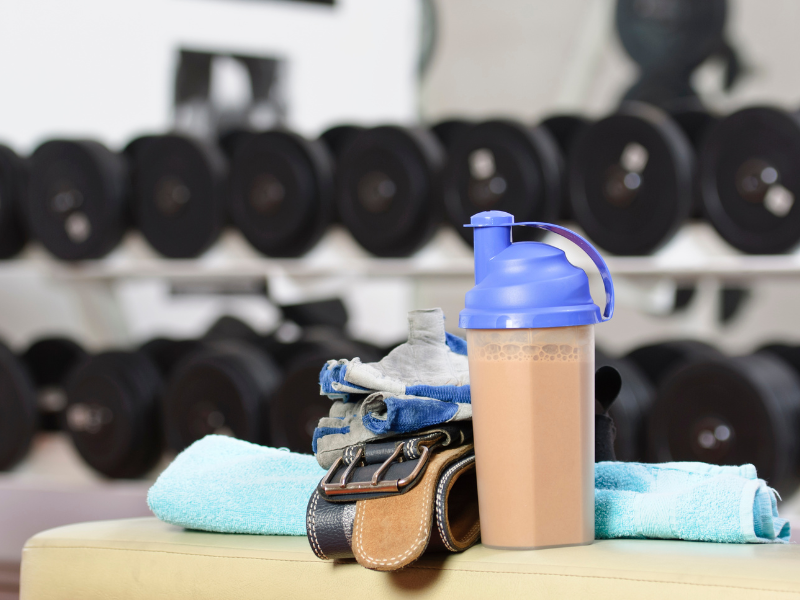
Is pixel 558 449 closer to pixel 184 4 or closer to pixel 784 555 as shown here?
pixel 784 555

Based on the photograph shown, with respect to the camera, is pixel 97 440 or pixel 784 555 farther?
pixel 97 440

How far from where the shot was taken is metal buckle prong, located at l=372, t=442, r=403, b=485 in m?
0.68

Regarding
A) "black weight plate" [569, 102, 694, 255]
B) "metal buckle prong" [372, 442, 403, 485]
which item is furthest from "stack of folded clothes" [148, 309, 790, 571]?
"black weight plate" [569, 102, 694, 255]

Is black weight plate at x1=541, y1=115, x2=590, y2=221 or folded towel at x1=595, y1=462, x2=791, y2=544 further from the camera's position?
black weight plate at x1=541, y1=115, x2=590, y2=221

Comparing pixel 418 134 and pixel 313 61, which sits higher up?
pixel 313 61

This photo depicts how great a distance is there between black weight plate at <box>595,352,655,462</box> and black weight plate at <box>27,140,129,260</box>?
1226 millimetres

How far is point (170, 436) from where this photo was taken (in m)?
2.17

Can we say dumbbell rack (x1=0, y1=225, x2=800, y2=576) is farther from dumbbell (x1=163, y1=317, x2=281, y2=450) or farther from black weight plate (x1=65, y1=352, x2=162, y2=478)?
dumbbell (x1=163, y1=317, x2=281, y2=450)

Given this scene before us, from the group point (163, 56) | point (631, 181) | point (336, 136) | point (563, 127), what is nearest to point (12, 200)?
point (336, 136)

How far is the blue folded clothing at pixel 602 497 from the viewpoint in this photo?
0.69m

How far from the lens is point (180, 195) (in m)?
2.20

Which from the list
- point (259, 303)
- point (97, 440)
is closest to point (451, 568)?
point (97, 440)

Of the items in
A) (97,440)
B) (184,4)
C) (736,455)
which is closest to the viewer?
(736,455)

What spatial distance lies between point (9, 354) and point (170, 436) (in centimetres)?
51
